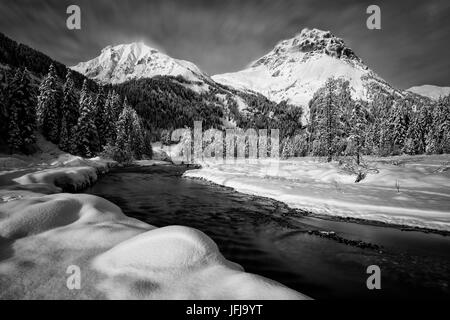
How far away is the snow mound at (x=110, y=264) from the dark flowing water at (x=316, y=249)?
4.20 m

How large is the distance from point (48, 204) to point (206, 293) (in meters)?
5.95

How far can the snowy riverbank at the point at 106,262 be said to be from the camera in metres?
4.31

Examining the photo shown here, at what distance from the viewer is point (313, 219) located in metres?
15.8

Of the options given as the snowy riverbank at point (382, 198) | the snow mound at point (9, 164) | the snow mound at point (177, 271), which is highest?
the snow mound at point (9, 164)

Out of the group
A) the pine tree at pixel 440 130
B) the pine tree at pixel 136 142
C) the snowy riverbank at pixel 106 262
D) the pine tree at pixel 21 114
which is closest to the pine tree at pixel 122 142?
the pine tree at pixel 136 142

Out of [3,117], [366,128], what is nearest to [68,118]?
[3,117]

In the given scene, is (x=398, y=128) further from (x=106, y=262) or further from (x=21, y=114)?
(x=21, y=114)

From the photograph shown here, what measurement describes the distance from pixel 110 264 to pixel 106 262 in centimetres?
14

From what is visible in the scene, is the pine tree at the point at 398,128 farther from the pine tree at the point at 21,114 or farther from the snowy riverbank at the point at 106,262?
the pine tree at the point at 21,114

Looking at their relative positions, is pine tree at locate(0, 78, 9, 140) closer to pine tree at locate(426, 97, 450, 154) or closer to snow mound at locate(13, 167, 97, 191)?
snow mound at locate(13, 167, 97, 191)

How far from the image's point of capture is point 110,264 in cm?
511

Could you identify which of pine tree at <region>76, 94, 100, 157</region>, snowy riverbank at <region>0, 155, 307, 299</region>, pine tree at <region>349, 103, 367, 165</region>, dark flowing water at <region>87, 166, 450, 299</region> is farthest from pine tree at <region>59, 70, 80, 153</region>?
pine tree at <region>349, 103, 367, 165</region>
